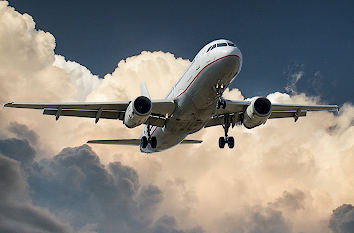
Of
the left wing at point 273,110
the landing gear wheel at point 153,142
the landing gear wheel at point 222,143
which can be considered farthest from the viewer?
the landing gear wheel at point 153,142

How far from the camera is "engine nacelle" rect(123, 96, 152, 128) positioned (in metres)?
25.4

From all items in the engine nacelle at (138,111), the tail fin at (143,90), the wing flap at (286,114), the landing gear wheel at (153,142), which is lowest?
the engine nacelle at (138,111)

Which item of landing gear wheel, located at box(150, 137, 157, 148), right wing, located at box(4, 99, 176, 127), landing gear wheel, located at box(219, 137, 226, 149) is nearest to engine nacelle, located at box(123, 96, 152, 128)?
right wing, located at box(4, 99, 176, 127)

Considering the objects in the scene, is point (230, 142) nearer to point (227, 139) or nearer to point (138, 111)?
Result: point (227, 139)

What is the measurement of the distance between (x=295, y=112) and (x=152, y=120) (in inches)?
481

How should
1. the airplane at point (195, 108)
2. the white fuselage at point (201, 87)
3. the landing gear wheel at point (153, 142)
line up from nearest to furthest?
the white fuselage at point (201, 87) < the airplane at point (195, 108) < the landing gear wheel at point (153, 142)

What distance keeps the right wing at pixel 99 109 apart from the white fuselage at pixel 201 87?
0.70 metres

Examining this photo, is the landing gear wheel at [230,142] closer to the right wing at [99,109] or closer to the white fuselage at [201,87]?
the white fuselage at [201,87]

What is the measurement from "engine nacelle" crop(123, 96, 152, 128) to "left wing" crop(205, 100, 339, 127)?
589cm

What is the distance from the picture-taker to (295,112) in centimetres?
3309

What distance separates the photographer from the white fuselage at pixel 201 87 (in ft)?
75.1

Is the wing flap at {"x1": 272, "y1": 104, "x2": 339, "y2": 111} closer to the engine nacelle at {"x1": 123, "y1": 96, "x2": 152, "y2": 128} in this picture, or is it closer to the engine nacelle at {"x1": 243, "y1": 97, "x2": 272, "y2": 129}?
the engine nacelle at {"x1": 243, "y1": 97, "x2": 272, "y2": 129}

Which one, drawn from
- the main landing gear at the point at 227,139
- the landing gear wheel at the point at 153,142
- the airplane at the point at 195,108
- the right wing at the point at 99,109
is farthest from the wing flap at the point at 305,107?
the landing gear wheel at the point at 153,142

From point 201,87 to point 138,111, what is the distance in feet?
14.4
